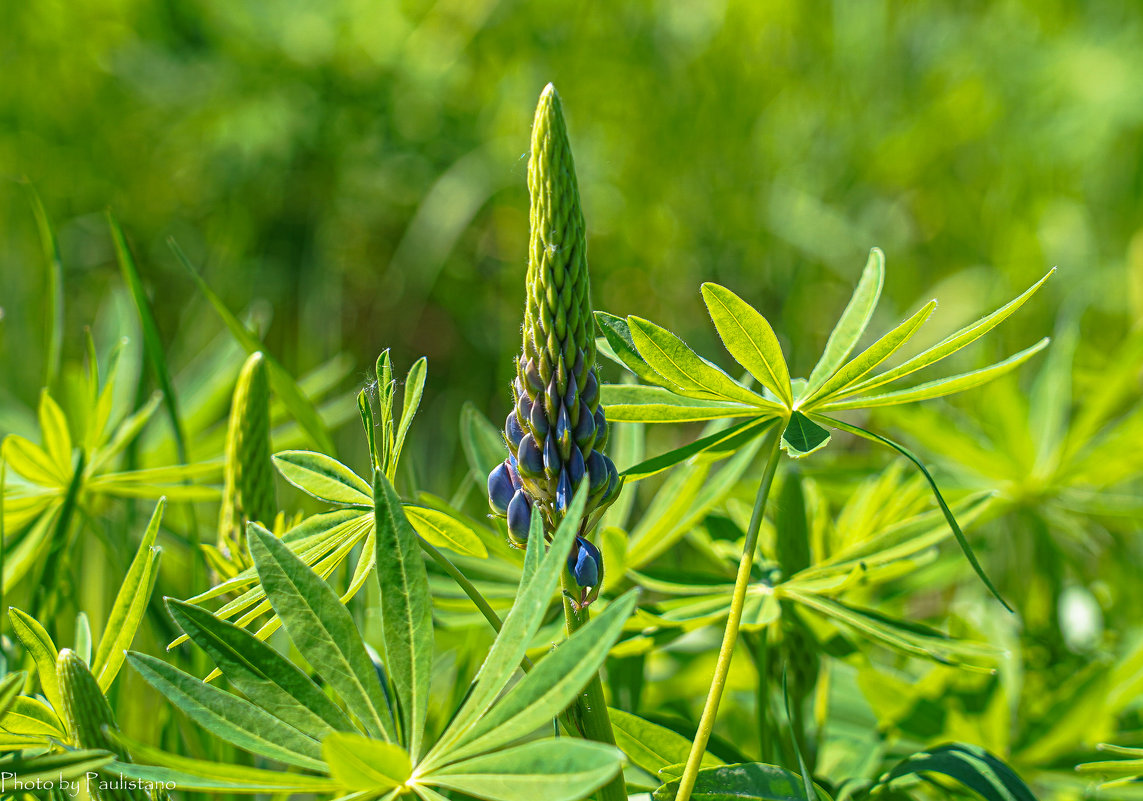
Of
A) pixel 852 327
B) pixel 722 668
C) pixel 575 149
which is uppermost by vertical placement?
pixel 575 149

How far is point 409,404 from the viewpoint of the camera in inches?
29.7

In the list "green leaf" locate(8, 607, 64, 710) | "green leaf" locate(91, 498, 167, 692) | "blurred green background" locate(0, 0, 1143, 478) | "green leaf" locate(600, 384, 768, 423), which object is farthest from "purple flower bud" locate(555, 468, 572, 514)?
"blurred green background" locate(0, 0, 1143, 478)

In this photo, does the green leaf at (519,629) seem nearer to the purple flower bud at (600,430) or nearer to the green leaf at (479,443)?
the purple flower bud at (600,430)

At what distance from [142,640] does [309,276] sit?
198 cm

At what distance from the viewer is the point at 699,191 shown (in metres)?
3.53

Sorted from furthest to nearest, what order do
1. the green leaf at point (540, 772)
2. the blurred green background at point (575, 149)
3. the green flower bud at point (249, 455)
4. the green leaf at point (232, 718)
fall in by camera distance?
the blurred green background at point (575, 149) < the green flower bud at point (249, 455) < the green leaf at point (232, 718) < the green leaf at point (540, 772)

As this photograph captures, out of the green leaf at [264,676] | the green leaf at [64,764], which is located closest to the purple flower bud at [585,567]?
the green leaf at [264,676]

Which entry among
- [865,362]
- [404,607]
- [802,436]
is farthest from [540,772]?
[865,362]

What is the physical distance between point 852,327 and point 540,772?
0.56m

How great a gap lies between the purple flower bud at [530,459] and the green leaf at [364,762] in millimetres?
242

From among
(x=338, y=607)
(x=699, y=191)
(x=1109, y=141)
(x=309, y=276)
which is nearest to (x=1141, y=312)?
(x=1109, y=141)

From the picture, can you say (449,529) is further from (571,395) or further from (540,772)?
(540,772)

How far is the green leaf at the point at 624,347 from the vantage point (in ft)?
2.71

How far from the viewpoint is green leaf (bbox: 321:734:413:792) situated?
555 mm
